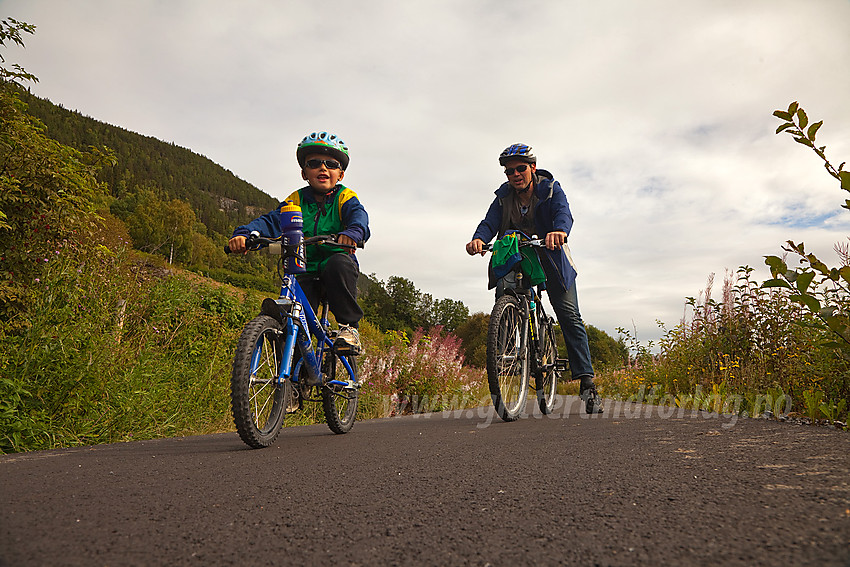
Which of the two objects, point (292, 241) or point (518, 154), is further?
point (518, 154)

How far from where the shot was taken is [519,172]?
5238mm

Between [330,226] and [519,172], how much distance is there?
2.01 metres

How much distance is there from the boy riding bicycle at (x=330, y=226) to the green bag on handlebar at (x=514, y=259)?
4.71 feet

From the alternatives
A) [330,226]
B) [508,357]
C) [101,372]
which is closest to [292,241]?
[330,226]

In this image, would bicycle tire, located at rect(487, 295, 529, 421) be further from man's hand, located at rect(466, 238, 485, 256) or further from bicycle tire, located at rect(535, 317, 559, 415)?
man's hand, located at rect(466, 238, 485, 256)

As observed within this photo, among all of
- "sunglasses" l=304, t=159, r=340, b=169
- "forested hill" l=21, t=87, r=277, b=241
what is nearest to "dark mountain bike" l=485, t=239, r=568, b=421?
"sunglasses" l=304, t=159, r=340, b=169

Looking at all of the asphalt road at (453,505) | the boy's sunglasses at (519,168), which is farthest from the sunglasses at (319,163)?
the asphalt road at (453,505)

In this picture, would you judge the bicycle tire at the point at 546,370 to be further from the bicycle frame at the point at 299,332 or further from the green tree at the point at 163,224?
the green tree at the point at 163,224

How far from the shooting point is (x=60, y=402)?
12.9 ft

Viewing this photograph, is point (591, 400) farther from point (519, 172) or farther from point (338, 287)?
point (338, 287)

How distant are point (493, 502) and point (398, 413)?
638cm

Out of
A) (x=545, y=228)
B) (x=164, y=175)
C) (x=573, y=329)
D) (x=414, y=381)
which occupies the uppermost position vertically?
(x=164, y=175)

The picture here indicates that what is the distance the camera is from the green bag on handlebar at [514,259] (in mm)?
4945

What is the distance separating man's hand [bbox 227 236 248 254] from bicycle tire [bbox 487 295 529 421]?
201 cm
